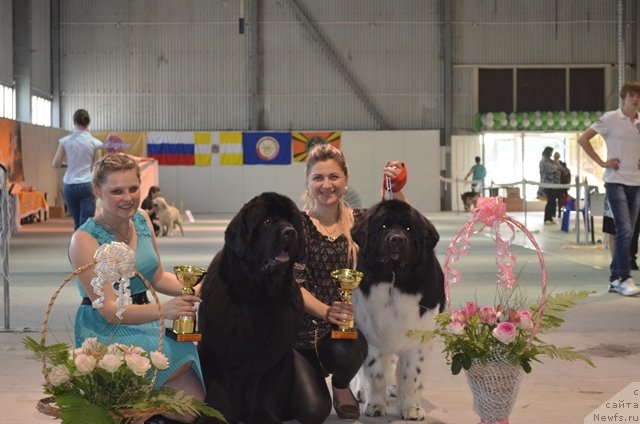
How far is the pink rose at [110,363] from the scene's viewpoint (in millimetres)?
3051

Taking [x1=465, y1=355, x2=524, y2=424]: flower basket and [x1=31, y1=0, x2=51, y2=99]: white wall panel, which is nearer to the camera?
[x1=465, y1=355, x2=524, y2=424]: flower basket

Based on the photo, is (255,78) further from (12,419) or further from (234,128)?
(12,419)

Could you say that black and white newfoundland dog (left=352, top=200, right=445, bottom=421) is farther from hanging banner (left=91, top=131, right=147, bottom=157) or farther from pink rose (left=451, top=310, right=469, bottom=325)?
hanging banner (left=91, top=131, right=147, bottom=157)

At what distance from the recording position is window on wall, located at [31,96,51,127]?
2569 cm

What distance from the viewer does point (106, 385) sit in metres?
3.11

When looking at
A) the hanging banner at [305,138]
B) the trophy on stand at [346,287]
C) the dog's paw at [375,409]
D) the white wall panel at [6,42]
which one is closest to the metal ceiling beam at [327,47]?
the hanging banner at [305,138]

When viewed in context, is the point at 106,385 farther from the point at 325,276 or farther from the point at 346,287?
the point at 325,276

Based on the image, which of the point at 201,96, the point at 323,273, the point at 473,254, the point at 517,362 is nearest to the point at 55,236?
the point at 473,254

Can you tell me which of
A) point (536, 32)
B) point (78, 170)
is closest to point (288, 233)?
point (78, 170)

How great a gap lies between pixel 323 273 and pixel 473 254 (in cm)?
838

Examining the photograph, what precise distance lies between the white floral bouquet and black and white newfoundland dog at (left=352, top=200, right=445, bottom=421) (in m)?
1.26

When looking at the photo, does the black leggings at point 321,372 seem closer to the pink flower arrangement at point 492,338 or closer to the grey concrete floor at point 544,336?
the grey concrete floor at point 544,336

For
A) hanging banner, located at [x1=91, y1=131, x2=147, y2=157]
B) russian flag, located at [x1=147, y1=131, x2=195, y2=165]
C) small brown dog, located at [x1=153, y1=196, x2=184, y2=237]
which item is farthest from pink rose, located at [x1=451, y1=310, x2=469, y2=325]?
russian flag, located at [x1=147, y1=131, x2=195, y2=165]

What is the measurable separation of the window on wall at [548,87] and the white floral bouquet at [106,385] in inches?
1002
